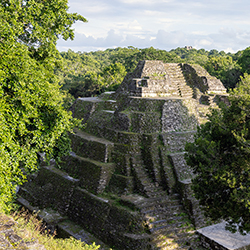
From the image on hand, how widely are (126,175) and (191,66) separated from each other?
8088 mm

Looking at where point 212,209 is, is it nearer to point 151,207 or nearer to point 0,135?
point 151,207

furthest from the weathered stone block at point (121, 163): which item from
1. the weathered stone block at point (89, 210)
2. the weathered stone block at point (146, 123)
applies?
the weathered stone block at point (89, 210)

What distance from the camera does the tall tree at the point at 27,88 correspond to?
7.04 m

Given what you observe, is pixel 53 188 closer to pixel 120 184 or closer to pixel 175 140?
pixel 120 184

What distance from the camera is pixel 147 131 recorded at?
1169 cm

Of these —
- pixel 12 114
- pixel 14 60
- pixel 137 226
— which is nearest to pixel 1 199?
pixel 12 114

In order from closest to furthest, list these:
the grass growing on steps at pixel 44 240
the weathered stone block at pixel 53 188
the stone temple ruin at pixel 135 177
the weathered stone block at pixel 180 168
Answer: the grass growing on steps at pixel 44 240, the stone temple ruin at pixel 135 177, the weathered stone block at pixel 180 168, the weathered stone block at pixel 53 188

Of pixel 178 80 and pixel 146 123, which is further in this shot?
pixel 178 80

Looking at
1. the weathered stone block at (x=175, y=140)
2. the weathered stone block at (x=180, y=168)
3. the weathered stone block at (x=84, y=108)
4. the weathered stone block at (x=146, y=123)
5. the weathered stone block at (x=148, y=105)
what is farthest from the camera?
the weathered stone block at (x=84, y=108)

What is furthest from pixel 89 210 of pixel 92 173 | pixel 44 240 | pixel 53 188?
pixel 44 240

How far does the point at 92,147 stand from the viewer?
40.9 feet

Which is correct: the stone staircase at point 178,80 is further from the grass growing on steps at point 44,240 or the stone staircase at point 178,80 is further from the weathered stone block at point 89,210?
the grass growing on steps at point 44,240

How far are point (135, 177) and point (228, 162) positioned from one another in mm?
4131

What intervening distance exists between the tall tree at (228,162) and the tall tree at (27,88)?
174 inches
